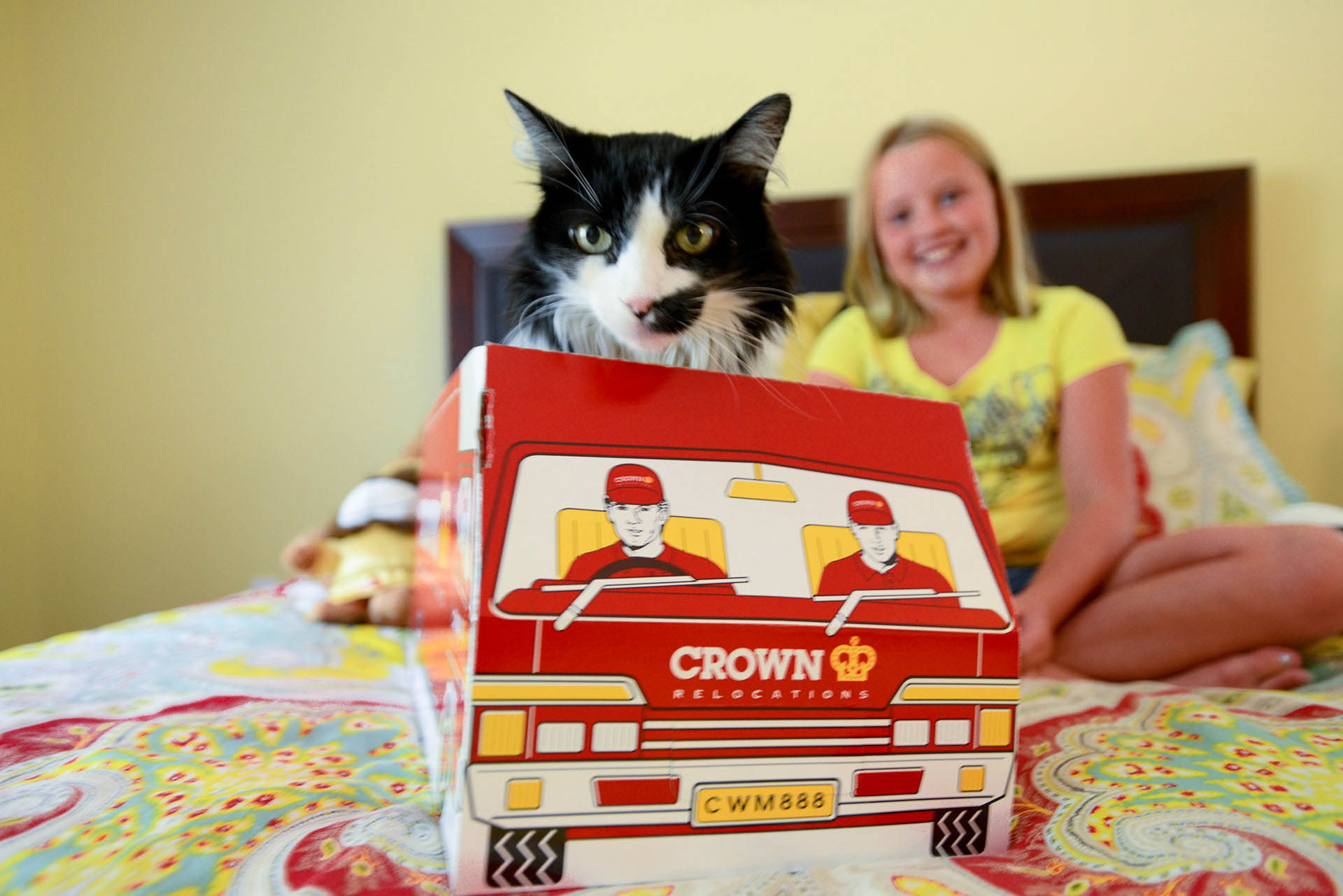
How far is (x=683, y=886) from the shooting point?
0.45 m

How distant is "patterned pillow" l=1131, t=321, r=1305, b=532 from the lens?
4.23ft

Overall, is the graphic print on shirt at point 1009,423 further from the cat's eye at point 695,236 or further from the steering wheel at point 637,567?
the steering wheel at point 637,567

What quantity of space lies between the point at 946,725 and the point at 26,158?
2.50 m

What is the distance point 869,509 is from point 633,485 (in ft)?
0.59

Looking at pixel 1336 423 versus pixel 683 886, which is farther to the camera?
pixel 1336 423

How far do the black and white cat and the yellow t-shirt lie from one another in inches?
26.9

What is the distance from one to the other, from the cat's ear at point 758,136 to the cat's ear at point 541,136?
132 mm

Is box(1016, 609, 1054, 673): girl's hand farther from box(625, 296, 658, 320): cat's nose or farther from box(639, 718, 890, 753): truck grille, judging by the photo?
box(625, 296, 658, 320): cat's nose

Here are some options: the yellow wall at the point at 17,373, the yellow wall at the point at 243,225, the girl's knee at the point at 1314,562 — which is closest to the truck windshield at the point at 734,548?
the girl's knee at the point at 1314,562

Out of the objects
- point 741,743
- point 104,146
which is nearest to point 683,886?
point 741,743

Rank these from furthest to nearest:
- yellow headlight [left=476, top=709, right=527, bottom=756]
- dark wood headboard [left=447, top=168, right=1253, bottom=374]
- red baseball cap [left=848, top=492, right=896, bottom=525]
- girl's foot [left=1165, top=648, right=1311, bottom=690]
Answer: dark wood headboard [left=447, top=168, right=1253, bottom=374] < girl's foot [left=1165, top=648, right=1311, bottom=690] < red baseball cap [left=848, top=492, right=896, bottom=525] < yellow headlight [left=476, top=709, right=527, bottom=756]

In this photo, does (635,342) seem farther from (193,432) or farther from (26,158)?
(26,158)

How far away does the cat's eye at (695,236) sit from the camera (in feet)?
1.98

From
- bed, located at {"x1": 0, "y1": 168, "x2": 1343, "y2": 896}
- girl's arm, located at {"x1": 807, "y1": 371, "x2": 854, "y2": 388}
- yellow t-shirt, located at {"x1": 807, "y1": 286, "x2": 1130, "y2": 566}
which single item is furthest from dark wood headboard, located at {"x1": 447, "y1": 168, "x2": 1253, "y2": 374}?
bed, located at {"x1": 0, "y1": 168, "x2": 1343, "y2": 896}
